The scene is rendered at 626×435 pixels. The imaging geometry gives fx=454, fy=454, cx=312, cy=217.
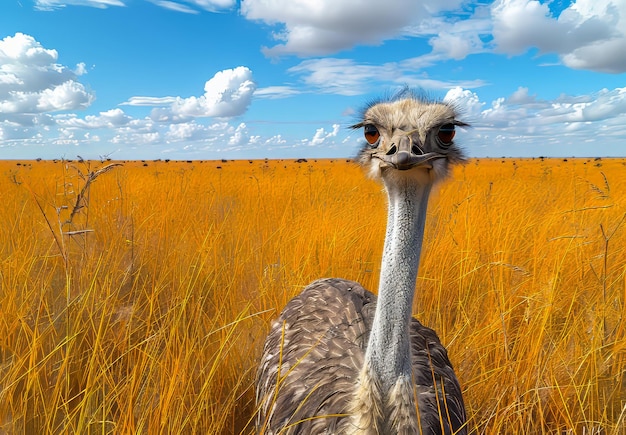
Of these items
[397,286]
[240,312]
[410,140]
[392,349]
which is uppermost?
[410,140]

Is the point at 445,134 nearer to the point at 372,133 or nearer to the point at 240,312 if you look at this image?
the point at 372,133

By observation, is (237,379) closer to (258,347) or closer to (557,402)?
(258,347)

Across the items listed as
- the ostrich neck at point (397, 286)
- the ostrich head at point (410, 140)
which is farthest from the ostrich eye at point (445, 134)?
the ostrich neck at point (397, 286)

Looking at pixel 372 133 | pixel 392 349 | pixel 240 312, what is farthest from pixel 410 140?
pixel 240 312

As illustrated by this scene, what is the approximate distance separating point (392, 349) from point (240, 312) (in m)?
1.48

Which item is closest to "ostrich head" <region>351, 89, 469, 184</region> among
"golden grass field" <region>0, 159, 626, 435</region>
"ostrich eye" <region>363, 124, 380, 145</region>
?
"ostrich eye" <region>363, 124, 380, 145</region>

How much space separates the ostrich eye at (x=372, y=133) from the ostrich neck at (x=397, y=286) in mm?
191

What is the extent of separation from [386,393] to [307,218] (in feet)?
9.73

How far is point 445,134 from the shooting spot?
163 cm

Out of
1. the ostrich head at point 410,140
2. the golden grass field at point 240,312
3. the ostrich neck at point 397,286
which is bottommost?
the golden grass field at point 240,312

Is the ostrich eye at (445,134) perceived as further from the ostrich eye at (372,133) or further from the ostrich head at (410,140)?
the ostrich eye at (372,133)

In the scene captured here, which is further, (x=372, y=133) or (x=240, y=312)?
(x=240, y=312)

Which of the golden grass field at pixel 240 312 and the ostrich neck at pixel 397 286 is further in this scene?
the golden grass field at pixel 240 312

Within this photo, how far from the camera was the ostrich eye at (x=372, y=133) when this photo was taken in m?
1.65
